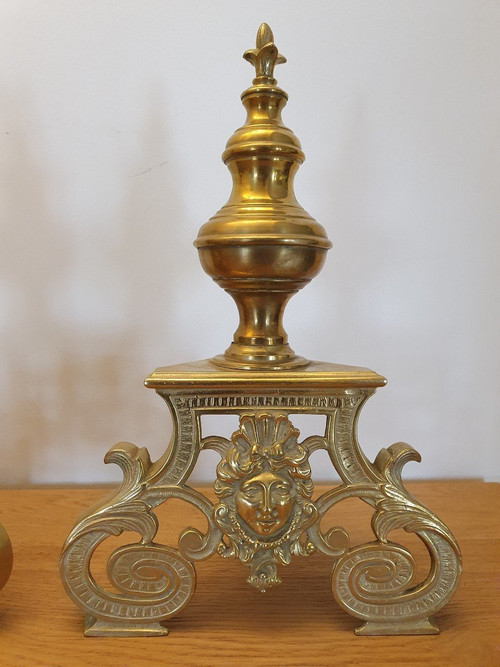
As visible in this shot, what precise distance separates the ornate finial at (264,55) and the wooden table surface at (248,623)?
616 mm

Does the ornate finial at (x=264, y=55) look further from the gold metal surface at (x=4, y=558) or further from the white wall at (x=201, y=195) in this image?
the gold metal surface at (x=4, y=558)

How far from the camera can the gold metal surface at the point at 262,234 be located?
21.9 inches

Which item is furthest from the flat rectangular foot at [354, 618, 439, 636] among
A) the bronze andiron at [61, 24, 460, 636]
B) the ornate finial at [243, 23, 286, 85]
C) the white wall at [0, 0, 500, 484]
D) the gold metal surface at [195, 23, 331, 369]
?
the ornate finial at [243, 23, 286, 85]

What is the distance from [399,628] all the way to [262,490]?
22cm

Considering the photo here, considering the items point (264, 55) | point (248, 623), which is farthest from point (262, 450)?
point (264, 55)

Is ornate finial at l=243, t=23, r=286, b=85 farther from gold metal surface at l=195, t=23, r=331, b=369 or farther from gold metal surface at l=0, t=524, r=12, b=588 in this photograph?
gold metal surface at l=0, t=524, r=12, b=588

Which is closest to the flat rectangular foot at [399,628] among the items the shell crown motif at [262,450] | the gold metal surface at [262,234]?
the shell crown motif at [262,450]

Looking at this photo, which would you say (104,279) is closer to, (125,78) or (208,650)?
(125,78)

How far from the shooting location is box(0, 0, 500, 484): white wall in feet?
2.98

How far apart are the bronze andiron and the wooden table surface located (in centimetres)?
3

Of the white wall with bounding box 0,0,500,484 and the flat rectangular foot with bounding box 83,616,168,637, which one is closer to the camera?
the flat rectangular foot with bounding box 83,616,168,637

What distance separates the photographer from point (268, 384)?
548mm

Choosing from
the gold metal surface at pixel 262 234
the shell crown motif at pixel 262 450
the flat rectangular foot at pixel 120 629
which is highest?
the gold metal surface at pixel 262 234

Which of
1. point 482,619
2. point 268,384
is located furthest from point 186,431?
point 482,619
